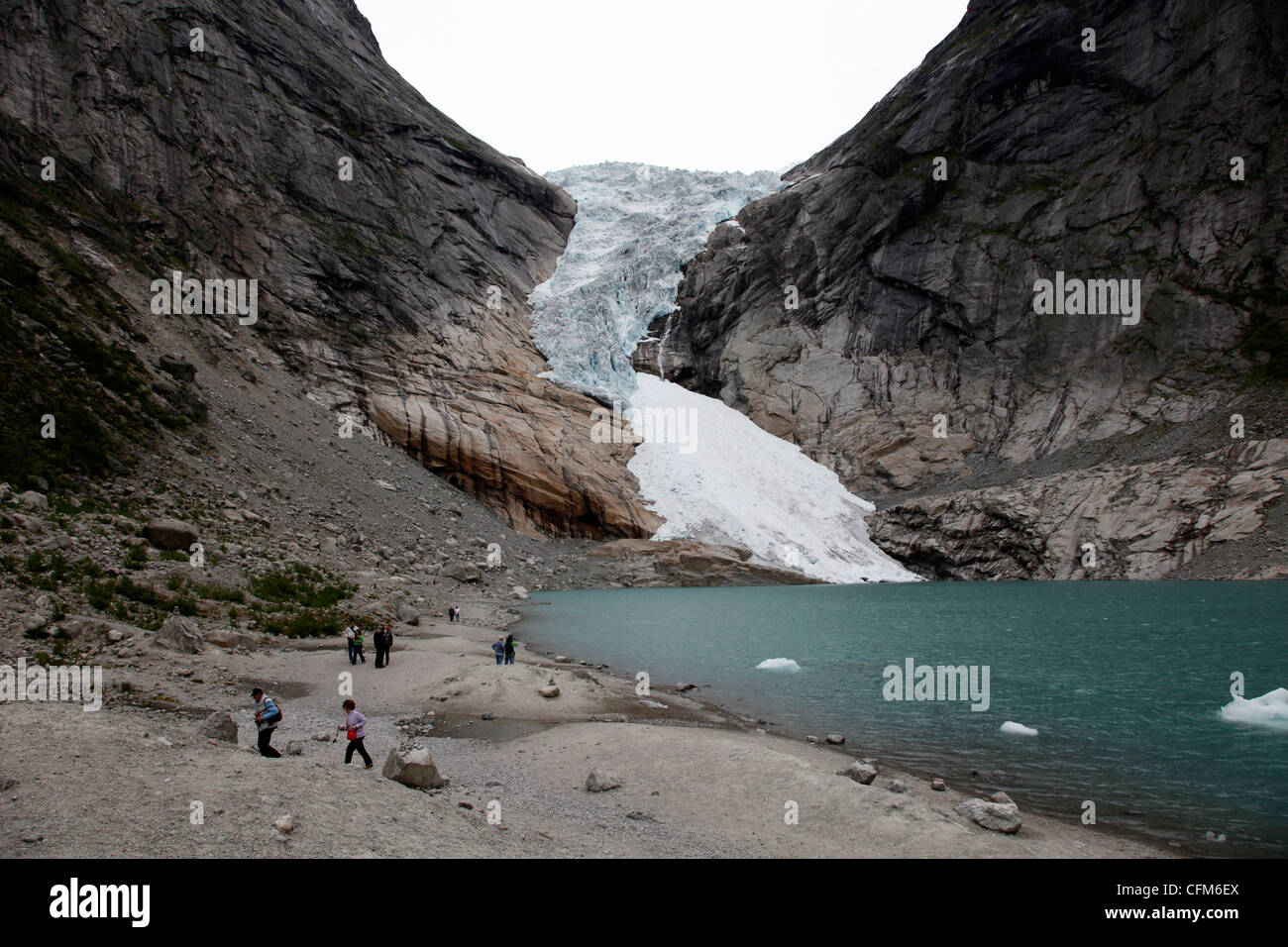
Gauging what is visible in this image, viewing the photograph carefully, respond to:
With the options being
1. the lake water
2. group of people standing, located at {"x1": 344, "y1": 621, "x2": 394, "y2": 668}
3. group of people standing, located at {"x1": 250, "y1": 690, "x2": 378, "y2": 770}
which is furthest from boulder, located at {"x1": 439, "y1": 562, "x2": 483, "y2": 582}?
group of people standing, located at {"x1": 250, "y1": 690, "x2": 378, "y2": 770}

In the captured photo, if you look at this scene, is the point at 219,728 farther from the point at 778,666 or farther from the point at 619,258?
the point at 619,258

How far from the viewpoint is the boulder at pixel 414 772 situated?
27.2 ft

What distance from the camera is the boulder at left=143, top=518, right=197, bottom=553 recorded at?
58.5ft

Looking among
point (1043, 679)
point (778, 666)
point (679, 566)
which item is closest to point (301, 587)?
point (778, 666)

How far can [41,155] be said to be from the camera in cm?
3472

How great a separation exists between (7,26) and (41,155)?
9115mm

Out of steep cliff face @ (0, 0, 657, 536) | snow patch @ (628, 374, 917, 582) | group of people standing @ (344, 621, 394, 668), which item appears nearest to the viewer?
group of people standing @ (344, 621, 394, 668)

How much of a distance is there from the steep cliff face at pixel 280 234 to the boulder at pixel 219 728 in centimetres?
1992

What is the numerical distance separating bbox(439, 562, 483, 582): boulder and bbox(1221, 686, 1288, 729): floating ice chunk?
29.2 meters

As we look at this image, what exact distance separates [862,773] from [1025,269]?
61390 mm

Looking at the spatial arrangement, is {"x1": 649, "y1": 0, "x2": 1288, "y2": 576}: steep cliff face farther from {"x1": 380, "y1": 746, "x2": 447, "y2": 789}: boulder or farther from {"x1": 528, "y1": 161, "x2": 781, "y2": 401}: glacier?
{"x1": 380, "y1": 746, "x2": 447, "y2": 789}: boulder

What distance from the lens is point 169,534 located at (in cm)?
1802

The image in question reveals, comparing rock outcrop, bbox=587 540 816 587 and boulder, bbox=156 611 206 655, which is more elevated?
boulder, bbox=156 611 206 655

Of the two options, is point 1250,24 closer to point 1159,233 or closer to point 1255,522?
point 1159,233
